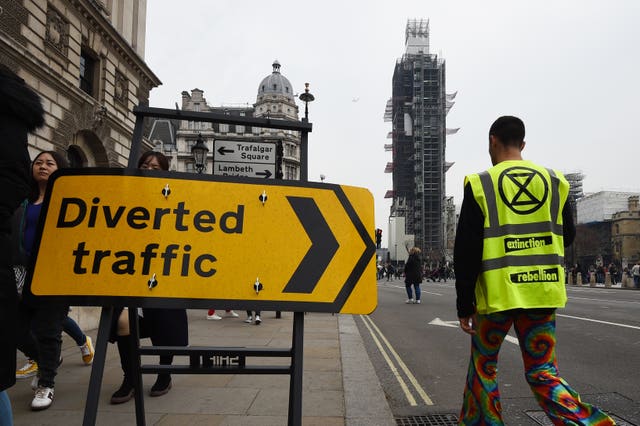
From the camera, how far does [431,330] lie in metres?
9.12

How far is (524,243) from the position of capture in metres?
2.39

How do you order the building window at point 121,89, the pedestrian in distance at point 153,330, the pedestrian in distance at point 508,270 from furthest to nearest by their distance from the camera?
the building window at point 121,89 < the pedestrian in distance at point 153,330 < the pedestrian in distance at point 508,270

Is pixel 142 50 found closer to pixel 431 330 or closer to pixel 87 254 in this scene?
pixel 431 330

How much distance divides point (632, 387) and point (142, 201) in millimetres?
4775

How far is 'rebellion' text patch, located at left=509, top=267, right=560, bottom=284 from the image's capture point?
2336 millimetres

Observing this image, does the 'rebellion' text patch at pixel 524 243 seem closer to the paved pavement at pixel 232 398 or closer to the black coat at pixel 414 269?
the paved pavement at pixel 232 398

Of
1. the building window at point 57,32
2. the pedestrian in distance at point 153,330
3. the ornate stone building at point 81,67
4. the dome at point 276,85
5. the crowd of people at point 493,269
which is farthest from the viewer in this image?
the dome at point 276,85

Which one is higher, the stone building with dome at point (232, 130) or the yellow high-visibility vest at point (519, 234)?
the stone building with dome at point (232, 130)

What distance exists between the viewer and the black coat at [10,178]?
190cm

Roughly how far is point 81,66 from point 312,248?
2017cm

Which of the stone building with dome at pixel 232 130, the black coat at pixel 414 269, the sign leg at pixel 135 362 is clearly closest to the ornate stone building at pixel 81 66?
the black coat at pixel 414 269

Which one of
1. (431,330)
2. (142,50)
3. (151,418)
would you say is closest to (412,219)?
(142,50)

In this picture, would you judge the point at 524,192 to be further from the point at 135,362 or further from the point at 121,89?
the point at 121,89

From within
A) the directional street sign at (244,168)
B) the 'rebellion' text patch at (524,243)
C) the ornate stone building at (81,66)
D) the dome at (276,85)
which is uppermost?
the dome at (276,85)
